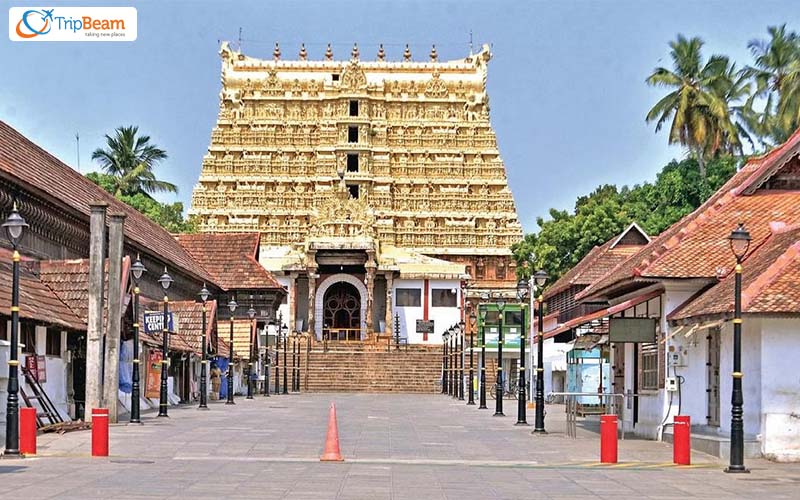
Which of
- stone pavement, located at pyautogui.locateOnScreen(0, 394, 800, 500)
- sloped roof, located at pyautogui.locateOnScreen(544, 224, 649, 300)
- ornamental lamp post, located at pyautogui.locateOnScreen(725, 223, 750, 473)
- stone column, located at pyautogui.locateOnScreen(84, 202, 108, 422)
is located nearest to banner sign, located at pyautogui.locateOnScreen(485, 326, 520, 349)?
sloped roof, located at pyautogui.locateOnScreen(544, 224, 649, 300)

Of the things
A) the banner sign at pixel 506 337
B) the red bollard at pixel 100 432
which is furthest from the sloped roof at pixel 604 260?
the red bollard at pixel 100 432

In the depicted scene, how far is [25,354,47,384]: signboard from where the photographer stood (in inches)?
1140

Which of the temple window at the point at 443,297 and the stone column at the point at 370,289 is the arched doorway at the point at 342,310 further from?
the temple window at the point at 443,297

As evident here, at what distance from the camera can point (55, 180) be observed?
38.9 metres

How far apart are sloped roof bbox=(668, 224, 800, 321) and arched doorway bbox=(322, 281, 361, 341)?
217 ft

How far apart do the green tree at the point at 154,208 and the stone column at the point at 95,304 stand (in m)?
62.7

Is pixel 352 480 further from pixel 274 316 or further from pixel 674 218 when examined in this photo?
pixel 674 218

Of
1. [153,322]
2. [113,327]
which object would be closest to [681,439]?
[113,327]

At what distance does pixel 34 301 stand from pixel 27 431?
776 cm

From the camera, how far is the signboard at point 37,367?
95.0ft

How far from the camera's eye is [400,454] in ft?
79.2

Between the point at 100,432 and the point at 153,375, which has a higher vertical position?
the point at 153,375

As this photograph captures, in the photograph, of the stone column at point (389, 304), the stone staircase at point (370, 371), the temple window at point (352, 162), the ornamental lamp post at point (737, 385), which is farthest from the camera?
the temple window at point (352, 162)

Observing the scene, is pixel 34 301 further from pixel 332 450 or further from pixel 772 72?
pixel 772 72
